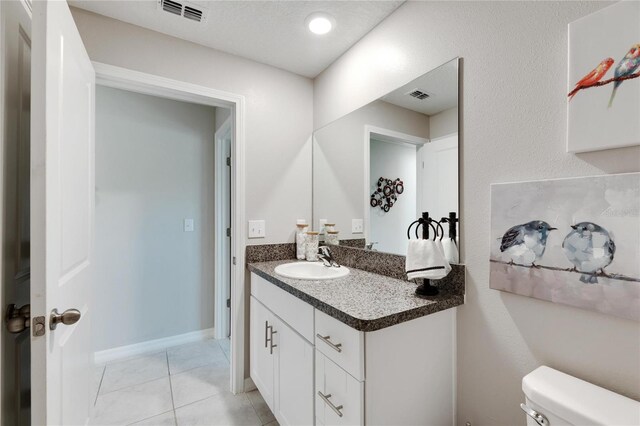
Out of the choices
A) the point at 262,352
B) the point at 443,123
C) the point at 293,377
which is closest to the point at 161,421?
the point at 262,352

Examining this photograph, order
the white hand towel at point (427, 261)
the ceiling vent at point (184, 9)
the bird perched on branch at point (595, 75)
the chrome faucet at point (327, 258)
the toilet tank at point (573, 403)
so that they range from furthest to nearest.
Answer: the chrome faucet at point (327, 258), the ceiling vent at point (184, 9), the white hand towel at point (427, 261), the bird perched on branch at point (595, 75), the toilet tank at point (573, 403)

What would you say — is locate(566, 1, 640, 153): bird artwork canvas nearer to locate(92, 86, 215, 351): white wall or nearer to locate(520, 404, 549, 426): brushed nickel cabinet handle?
locate(520, 404, 549, 426): brushed nickel cabinet handle

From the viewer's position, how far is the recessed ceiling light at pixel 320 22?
1.58 metres

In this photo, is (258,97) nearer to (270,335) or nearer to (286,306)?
(286,306)

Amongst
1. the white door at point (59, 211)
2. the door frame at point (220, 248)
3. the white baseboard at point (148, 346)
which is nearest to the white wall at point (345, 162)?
the door frame at point (220, 248)

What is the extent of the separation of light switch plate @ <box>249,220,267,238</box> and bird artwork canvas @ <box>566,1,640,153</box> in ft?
5.54

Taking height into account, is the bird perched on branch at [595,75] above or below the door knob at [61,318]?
above

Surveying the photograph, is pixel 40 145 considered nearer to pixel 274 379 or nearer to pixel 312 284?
pixel 312 284

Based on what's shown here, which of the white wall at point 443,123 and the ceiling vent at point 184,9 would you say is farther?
the ceiling vent at point 184,9

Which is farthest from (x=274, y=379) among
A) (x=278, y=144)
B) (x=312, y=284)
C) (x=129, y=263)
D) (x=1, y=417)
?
(x=129, y=263)

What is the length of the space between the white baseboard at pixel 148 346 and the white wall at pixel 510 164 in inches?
91.3

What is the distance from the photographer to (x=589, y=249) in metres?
0.87

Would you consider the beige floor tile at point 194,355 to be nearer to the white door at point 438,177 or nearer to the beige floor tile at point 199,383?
the beige floor tile at point 199,383

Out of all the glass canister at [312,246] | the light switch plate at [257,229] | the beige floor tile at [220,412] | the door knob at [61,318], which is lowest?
the beige floor tile at [220,412]
